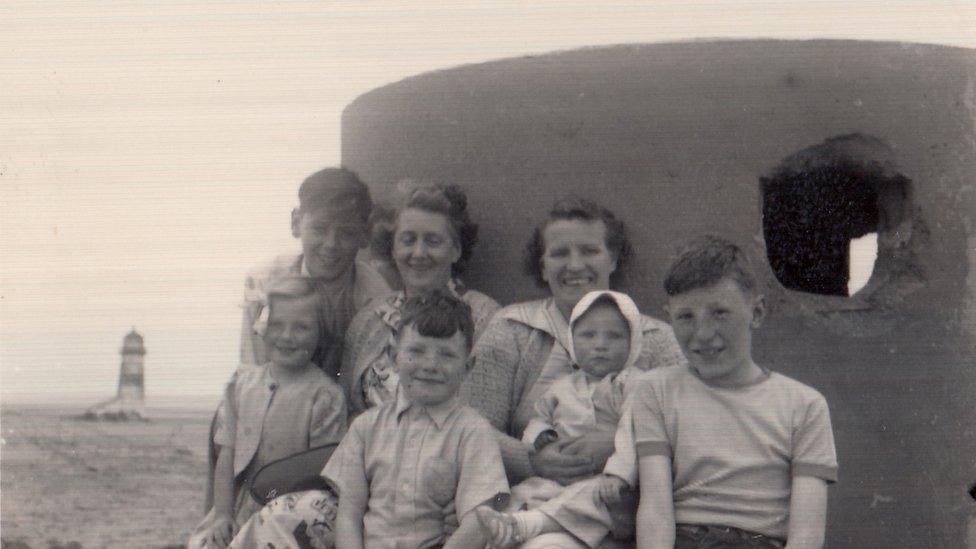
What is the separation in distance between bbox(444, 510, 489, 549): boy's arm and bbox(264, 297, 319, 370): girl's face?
1.10 metres

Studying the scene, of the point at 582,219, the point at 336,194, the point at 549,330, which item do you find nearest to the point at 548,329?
the point at 549,330

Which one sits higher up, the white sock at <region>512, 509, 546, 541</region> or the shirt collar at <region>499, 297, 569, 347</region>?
the shirt collar at <region>499, 297, 569, 347</region>

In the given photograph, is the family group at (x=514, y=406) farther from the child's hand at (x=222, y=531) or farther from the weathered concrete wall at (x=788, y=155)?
the weathered concrete wall at (x=788, y=155)

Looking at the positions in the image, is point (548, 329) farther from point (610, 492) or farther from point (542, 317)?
point (610, 492)

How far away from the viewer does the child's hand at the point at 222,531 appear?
447cm

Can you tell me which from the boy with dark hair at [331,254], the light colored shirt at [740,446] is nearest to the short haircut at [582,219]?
the boy with dark hair at [331,254]

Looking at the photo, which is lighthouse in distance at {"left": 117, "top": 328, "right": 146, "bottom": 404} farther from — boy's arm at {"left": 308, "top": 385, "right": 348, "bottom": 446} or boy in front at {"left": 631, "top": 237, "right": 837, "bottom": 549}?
boy in front at {"left": 631, "top": 237, "right": 837, "bottom": 549}

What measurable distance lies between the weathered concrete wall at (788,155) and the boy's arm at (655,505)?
122 centimetres

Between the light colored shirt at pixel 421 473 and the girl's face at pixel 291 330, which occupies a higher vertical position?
the girl's face at pixel 291 330

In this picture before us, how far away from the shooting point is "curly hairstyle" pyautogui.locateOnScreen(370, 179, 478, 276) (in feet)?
15.5

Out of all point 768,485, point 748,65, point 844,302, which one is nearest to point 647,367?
point 768,485

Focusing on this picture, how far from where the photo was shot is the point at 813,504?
11.6 feet

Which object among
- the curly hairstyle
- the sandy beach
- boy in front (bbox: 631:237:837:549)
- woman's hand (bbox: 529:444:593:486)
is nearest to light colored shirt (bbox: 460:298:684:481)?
woman's hand (bbox: 529:444:593:486)

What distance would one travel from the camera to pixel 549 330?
14.6ft
